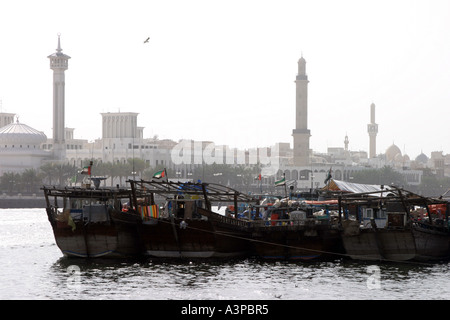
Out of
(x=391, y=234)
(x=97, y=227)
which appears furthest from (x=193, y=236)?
(x=391, y=234)

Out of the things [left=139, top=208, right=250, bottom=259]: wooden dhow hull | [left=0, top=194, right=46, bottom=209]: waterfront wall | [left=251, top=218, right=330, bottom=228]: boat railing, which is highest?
[left=251, top=218, right=330, bottom=228]: boat railing

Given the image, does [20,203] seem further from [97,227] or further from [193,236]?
[193,236]

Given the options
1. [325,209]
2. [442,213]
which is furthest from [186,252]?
[442,213]

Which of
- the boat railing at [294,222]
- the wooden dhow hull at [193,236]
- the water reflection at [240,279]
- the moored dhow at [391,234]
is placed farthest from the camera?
the boat railing at [294,222]

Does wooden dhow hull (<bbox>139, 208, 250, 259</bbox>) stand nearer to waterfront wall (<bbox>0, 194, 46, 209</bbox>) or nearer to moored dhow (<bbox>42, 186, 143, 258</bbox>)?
moored dhow (<bbox>42, 186, 143, 258</bbox>)

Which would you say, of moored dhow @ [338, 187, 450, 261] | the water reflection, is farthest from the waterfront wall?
moored dhow @ [338, 187, 450, 261]

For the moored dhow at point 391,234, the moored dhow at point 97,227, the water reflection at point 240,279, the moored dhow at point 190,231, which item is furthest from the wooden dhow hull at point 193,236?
the moored dhow at point 391,234

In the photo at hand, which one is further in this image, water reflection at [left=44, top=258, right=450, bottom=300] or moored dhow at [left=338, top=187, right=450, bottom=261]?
moored dhow at [left=338, top=187, right=450, bottom=261]

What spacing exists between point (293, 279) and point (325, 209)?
15.8 metres

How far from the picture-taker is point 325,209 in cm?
6438

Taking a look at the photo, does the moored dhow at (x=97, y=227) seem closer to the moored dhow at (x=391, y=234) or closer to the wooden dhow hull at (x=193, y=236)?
the wooden dhow hull at (x=193, y=236)
